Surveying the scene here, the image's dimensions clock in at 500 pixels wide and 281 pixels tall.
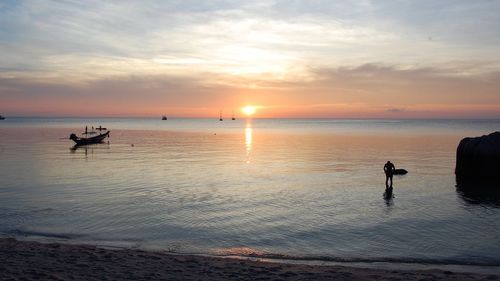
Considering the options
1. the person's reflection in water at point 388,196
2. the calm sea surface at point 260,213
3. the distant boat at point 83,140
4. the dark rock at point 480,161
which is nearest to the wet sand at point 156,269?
the calm sea surface at point 260,213

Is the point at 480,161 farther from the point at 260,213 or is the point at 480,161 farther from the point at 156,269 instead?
the point at 156,269

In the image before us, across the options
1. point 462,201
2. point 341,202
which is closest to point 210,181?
point 341,202

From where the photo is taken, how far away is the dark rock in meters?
37.6

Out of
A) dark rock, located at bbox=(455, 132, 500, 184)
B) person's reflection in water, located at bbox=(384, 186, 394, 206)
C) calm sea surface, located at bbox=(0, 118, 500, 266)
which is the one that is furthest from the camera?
dark rock, located at bbox=(455, 132, 500, 184)

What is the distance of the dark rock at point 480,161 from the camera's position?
3762 cm

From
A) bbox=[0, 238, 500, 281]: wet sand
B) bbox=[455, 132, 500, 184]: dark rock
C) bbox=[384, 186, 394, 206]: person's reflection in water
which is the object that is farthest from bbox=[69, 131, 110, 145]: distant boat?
bbox=[0, 238, 500, 281]: wet sand

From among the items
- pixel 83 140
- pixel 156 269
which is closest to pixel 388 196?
pixel 156 269

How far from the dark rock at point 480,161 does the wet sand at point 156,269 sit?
86.4ft

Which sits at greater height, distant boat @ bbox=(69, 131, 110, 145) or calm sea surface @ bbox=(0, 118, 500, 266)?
distant boat @ bbox=(69, 131, 110, 145)

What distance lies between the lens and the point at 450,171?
42.8 metres

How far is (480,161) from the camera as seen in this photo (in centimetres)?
3878

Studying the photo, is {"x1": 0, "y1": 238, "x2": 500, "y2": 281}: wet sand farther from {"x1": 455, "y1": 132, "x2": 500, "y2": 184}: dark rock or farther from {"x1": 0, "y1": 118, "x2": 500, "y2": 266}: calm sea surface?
{"x1": 455, "y1": 132, "x2": 500, "y2": 184}: dark rock

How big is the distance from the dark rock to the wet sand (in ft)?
86.4

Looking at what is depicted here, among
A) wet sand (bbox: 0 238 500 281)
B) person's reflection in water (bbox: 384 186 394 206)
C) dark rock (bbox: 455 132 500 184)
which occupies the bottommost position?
wet sand (bbox: 0 238 500 281)
